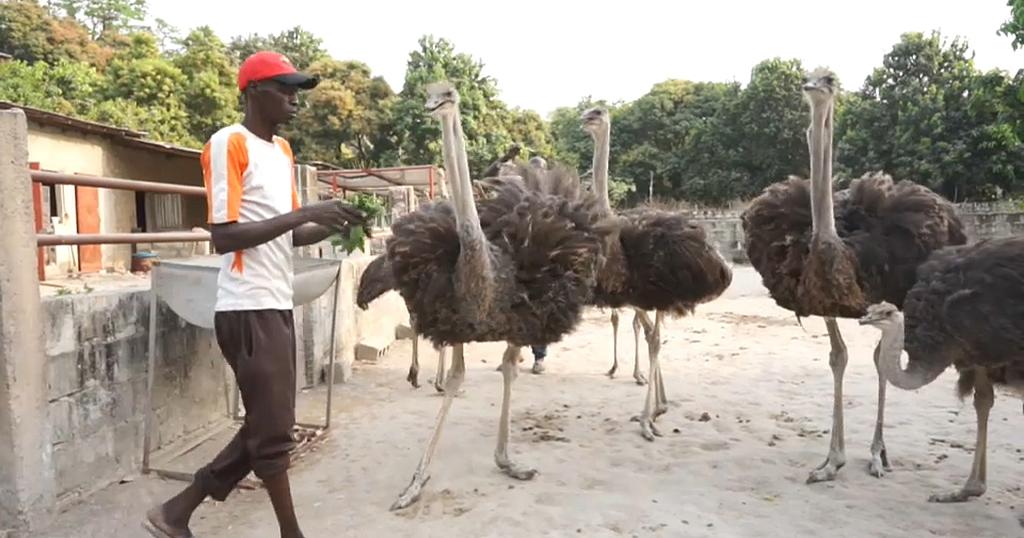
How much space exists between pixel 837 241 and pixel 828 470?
47.3 inches

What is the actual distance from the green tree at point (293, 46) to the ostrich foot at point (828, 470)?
29856mm

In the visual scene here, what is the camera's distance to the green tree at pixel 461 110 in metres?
23.0

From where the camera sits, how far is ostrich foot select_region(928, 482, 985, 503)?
3.69 m

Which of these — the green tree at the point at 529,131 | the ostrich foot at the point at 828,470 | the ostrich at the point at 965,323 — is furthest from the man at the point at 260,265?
the green tree at the point at 529,131

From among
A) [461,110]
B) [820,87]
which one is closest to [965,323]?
[820,87]

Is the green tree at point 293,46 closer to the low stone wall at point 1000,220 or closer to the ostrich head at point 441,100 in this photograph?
the low stone wall at point 1000,220

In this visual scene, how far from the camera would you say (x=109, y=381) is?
12.3ft

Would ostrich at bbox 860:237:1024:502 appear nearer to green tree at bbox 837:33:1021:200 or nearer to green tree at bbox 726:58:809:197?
green tree at bbox 837:33:1021:200

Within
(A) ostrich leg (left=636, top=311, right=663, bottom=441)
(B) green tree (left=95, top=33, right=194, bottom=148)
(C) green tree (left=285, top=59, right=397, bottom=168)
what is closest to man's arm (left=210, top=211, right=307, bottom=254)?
Answer: (A) ostrich leg (left=636, top=311, right=663, bottom=441)

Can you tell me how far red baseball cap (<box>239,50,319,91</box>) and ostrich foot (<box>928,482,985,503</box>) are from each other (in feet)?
11.2

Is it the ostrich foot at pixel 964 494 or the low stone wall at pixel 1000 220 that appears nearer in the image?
the ostrich foot at pixel 964 494

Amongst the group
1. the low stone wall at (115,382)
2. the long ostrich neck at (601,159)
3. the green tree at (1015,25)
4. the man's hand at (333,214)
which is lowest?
the low stone wall at (115,382)

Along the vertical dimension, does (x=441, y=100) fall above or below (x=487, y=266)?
above

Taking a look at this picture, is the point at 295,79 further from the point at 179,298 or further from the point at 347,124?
the point at 347,124
